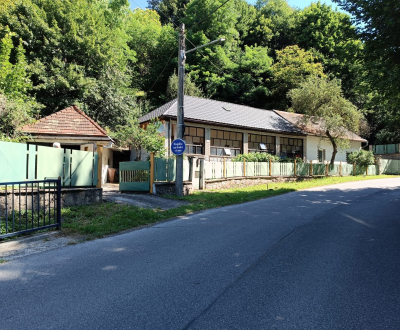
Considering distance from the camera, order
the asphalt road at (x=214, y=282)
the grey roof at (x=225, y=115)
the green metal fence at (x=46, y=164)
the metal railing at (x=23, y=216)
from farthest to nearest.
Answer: the grey roof at (x=225, y=115) < the green metal fence at (x=46, y=164) < the metal railing at (x=23, y=216) < the asphalt road at (x=214, y=282)

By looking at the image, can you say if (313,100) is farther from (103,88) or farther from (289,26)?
(289,26)

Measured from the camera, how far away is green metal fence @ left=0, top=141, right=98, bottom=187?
8.47 meters

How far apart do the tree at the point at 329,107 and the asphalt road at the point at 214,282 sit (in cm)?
2091

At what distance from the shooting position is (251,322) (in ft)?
10.5

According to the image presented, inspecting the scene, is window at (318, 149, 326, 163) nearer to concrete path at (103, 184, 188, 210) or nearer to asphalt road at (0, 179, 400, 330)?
concrete path at (103, 184, 188, 210)

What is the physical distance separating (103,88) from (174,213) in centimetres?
1686

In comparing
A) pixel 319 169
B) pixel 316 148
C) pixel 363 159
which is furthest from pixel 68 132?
pixel 363 159

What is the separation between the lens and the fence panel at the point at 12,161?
832cm

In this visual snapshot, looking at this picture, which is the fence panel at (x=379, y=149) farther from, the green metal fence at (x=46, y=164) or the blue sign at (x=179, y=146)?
the green metal fence at (x=46, y=164)

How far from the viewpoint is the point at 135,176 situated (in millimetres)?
14320

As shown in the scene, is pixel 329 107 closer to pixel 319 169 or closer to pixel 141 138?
pixel 319 169

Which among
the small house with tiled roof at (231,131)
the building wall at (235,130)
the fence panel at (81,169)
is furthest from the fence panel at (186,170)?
the small house with tiled roof at (231,131)

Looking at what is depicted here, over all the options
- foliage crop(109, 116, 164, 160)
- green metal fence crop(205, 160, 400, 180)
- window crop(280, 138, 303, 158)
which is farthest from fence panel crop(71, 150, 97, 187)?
window crop(280, 138, 303, 158)

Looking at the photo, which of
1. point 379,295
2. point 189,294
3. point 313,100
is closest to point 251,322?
point 189,294
